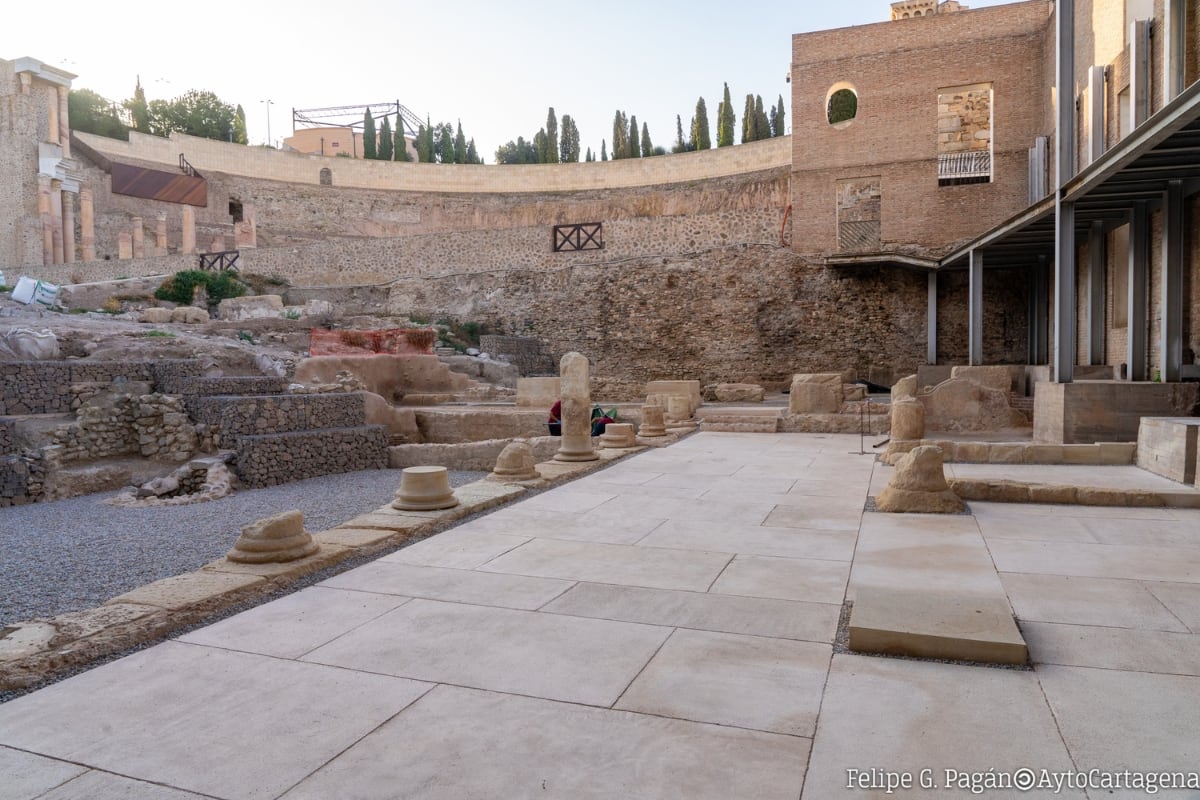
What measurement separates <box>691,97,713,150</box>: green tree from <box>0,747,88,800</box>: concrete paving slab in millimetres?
46589

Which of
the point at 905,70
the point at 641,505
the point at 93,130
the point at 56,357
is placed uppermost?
the point at 93,130

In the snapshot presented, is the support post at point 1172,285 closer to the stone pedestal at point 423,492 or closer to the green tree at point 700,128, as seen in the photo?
the stone pedestal at point 423,492

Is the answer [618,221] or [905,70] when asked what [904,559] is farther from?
[618,221]

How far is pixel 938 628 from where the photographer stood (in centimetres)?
339

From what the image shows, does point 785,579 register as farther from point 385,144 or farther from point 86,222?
point 385,144

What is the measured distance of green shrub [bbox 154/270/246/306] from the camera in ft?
90.8

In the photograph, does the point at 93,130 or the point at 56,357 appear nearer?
the point at 56,357

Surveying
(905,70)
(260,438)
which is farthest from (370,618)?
(905,70)

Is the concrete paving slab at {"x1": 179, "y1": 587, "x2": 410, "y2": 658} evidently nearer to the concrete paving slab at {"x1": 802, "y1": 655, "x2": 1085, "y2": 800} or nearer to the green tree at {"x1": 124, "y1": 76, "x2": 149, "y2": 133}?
the concrete paving slab at {"x1": 802, "y1": 655, "x2": 1085, "y2": 800}

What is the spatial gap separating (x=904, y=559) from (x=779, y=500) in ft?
7.29

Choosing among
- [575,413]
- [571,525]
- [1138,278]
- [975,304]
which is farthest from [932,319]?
[571,525]

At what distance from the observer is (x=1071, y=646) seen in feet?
11.2

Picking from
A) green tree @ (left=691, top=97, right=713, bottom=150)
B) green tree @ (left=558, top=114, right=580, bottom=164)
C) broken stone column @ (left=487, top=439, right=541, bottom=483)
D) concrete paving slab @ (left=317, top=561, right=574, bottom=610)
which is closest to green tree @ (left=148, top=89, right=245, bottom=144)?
green tree @ (left=558, top=114, right=580, bottom=164)

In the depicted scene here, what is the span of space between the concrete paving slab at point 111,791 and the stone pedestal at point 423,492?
163 inches
